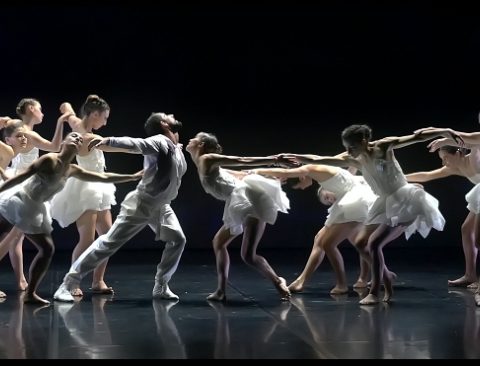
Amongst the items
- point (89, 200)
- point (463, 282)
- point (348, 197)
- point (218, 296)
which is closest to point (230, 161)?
point (218, 296)

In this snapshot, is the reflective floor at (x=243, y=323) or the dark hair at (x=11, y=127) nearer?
the reflective floor at (x=243, y=323)

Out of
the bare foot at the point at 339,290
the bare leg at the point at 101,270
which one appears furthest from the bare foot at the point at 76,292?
the bare foot at the point at 339,290

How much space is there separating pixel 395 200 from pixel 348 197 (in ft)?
2.09

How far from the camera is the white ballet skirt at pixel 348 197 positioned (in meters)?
6.14

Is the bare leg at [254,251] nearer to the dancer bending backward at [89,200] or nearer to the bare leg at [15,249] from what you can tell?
the dancer bending backward at [89,200]

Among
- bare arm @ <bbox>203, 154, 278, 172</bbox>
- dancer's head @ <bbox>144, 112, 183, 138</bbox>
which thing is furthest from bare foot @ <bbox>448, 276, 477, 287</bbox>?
dancer's head @ <bbox>144, 112, 183, 138</bbox>

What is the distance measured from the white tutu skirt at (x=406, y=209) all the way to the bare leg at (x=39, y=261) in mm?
2144

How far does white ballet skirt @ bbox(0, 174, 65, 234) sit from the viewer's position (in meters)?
5.45

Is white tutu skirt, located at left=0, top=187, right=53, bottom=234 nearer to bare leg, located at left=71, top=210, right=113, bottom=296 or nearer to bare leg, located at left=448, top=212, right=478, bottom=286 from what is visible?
bare leg, located at left=71, top=210, right=113, bottom=296

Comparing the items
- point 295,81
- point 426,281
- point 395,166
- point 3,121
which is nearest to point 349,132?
point 395,166

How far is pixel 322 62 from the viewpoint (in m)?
9.53

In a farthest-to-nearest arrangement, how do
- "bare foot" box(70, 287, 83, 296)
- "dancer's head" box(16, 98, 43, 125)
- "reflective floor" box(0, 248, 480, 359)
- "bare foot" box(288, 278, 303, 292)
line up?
1. "dancer's head" box(16, 98, 43, 125)
2. "bare foot" box(288, 278, 303, 292)
3. "bare foot" box(70, 287, 83, 296)
4. "reflective floor" box(0, 248, 480, 359)

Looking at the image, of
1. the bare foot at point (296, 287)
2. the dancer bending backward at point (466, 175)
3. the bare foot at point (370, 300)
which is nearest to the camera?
the bare foot at point (370, 300)

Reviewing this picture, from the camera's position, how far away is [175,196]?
5.86 metres
